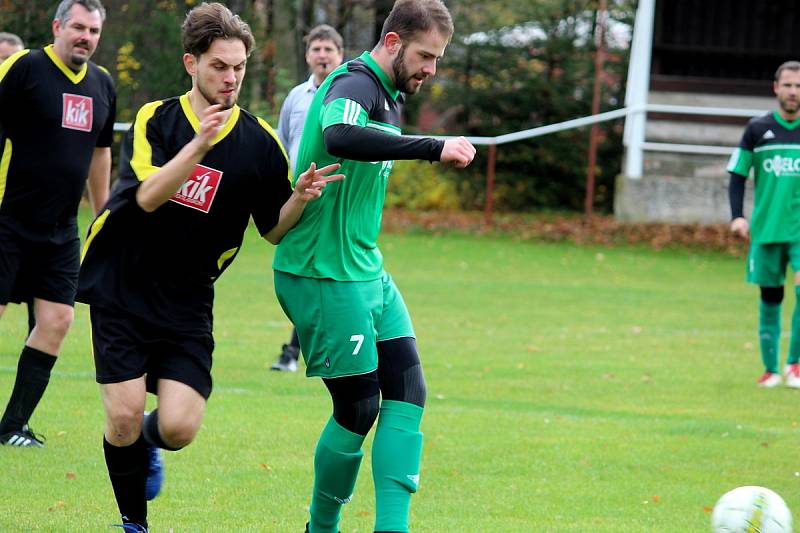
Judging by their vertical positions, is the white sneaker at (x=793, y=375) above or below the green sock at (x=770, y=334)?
below

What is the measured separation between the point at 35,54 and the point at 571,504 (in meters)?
3.60

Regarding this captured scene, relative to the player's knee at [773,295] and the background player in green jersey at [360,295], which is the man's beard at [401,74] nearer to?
the background player in green jersey at [360,295]

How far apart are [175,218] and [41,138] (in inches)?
86.6

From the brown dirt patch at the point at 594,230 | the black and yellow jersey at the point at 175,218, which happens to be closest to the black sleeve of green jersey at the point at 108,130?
the black and yellow jersey at the point at 175,218

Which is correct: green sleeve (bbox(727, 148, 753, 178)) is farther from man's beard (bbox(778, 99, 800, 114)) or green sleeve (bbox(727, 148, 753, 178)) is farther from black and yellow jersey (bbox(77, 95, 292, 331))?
black and yellow jersey (bbox(77, 95, 292, 331))

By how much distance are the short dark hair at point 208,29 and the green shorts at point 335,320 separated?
2.98 feet

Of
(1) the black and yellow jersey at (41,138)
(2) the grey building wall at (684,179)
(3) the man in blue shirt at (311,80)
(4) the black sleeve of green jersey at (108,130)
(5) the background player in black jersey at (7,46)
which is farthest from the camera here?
(2) the grey building wall at (684,179)

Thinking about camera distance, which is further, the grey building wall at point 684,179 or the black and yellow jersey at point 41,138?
the grey building wall at point 684,179

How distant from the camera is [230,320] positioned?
40.3 ft

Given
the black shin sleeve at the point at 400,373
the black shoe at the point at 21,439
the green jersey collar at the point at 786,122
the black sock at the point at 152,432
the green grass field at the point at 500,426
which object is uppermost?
the green jersey collar at the point at 786,122

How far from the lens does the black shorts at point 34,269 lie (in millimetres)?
6523

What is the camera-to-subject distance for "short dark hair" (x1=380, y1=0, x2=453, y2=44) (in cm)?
462

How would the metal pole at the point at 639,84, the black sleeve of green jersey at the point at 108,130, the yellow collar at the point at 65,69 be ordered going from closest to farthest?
the yellow collar at the point at 65,69
the black sleeve of green jersey at the point at 108,130
the metal pole at the point at 639,84

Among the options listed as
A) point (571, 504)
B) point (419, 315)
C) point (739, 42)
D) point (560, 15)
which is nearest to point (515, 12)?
point (560, 15)
